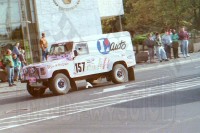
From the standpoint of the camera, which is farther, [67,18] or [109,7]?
[109,7]

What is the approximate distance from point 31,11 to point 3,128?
19.0m

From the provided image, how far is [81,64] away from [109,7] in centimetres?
1713

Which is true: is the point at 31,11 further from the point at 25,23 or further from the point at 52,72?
the point at 52,72

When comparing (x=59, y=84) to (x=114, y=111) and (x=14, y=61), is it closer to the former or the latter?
(x=114, y=111)

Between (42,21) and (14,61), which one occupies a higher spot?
(42,21)

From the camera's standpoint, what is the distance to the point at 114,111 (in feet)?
34.0

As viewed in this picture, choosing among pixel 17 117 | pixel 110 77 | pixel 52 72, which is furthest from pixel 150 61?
pixel 17 117

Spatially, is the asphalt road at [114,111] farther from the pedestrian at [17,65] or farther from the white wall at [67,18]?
the white wall at [67,18]

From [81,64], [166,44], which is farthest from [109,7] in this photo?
[81,64]

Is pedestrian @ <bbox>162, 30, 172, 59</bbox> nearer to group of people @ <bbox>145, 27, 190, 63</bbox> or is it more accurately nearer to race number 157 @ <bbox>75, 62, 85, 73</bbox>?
group of people @ <bbox>145, 27, 190, 63</bbox>

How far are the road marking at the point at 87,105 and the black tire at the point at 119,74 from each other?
2800mm

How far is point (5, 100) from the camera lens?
15.4 m

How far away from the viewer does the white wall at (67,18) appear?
28.0 m

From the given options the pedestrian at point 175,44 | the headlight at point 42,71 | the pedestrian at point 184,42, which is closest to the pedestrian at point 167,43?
the pedestrian at point 175,44
